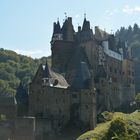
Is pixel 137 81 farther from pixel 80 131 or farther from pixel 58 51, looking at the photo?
pixel 80 131

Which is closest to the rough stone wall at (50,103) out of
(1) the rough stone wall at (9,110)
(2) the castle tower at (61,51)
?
(1) the rough stone wall at (9,110)

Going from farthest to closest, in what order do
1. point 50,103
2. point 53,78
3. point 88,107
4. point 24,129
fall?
1. point 53,78
2. point 50,103
3. point 88,107
4. point 24,129

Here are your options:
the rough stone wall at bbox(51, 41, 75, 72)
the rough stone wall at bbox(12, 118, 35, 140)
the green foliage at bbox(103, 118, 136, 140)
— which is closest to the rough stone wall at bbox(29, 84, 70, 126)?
the rough stone wall at bbox(12, 118, 35, 140)

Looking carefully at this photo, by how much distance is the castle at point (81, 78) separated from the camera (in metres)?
82.9

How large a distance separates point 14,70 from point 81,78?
306 feet

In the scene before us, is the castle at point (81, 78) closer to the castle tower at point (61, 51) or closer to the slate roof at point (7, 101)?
the castle tower at point (61, 51)

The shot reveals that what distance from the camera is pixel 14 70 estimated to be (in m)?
176

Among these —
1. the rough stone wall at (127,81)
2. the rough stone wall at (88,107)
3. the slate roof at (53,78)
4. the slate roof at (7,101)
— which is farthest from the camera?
the rough stone wall at (127,81)

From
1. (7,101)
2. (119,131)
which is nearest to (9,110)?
(7,101)

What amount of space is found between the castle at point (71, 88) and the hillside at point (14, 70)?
48705mm

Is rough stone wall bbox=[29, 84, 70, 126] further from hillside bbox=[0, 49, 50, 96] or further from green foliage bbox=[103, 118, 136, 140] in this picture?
hillside bbox=[0, 49, 50, 96]

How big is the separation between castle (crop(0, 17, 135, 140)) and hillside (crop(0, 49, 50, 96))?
48.7 meters

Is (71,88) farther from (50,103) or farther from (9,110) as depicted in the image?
(9,110)

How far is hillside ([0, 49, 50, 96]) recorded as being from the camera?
157 meters
